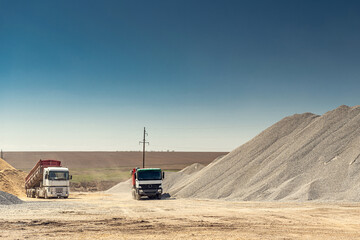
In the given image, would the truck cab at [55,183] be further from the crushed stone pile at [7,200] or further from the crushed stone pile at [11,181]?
the crushed stone pile at [7,200]

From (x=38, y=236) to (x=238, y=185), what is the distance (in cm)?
2472

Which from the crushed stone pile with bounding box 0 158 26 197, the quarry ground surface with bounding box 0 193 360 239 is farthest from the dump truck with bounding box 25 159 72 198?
the quarry ground surface with bounding box 0 193 360 239

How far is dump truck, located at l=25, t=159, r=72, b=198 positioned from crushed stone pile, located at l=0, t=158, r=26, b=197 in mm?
6716

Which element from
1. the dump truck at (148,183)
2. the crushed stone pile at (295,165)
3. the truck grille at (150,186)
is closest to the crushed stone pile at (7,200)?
the dump truck at (148,183)

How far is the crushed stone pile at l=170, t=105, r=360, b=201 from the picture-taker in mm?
31219

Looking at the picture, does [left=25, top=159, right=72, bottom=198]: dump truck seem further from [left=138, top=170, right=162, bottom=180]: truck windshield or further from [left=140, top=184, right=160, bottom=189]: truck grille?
[left=140, top=184, right=160, bottom=189]: truck grille

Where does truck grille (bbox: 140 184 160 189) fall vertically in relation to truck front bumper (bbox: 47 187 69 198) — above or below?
above

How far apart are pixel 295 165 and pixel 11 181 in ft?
115

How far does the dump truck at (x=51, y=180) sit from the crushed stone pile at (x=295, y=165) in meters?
11.2

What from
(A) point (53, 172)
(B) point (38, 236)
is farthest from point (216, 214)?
(A) point (53, 172)

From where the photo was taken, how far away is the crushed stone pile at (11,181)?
4819 cm

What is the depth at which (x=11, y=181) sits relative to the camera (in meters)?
50.5

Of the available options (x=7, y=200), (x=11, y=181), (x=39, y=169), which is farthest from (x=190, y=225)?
(x=11, y=181)

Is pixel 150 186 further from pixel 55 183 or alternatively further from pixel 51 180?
pixel 51 180
